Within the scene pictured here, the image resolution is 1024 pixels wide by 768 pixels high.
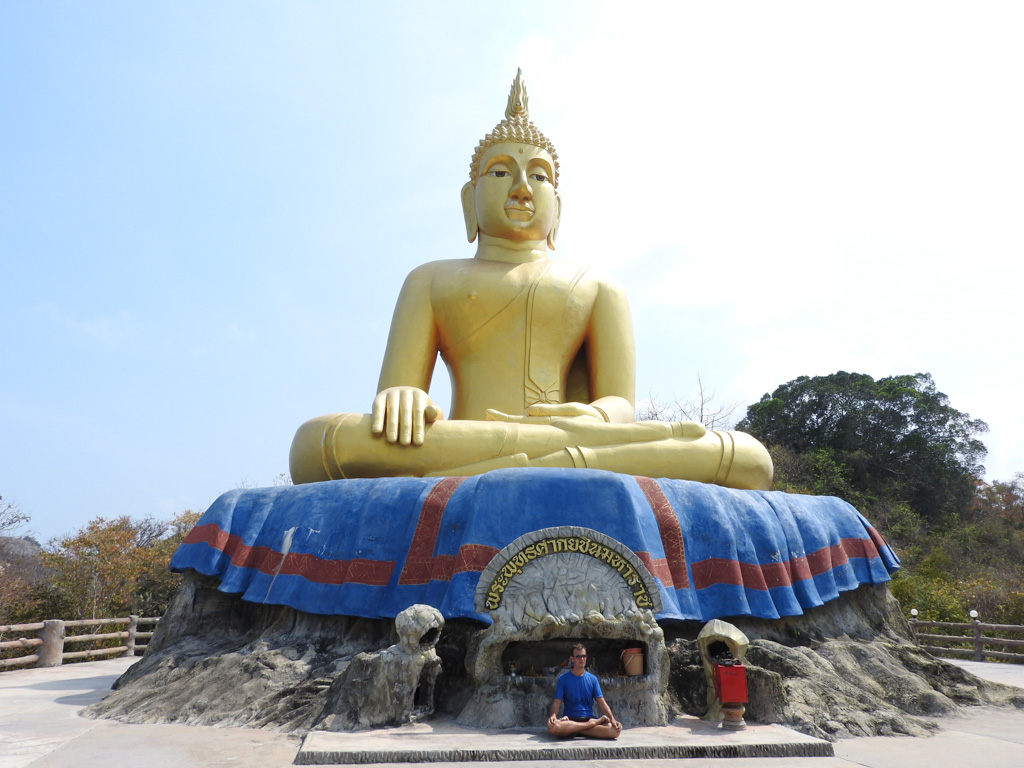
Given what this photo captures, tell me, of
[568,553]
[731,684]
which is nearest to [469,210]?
[568,553]

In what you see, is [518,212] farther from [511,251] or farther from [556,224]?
[556,224]

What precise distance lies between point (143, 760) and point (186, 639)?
283cm

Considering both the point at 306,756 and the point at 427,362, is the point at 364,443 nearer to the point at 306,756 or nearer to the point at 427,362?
the point at 427,362

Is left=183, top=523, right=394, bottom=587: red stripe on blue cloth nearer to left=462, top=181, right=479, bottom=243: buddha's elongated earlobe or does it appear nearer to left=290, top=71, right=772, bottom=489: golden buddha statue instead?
left=290, top=71, right=772, bottom=489: golden buddha statue

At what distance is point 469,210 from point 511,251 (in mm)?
1071

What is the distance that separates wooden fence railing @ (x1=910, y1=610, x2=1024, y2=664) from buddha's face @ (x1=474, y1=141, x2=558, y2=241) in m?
7.13

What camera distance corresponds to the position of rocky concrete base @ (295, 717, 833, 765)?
15.5 feet

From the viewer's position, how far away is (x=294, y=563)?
23.6 feet

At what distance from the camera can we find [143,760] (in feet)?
16.1

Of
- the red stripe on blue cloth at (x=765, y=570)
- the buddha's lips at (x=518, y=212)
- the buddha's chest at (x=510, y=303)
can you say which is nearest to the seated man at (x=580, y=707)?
the red stripe on blue cloth at (x=765, y=570)

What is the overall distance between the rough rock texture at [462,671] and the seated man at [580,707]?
0.49 m

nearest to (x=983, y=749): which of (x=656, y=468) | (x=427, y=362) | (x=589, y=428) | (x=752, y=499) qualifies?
(x=752, y=499)

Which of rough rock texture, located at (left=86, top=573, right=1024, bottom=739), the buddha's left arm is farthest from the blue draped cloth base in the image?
the buddha's left arm

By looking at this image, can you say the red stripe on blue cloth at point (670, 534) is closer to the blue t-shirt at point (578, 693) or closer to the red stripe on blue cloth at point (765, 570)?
the red stripe on blue cloth at point (765, 570)
